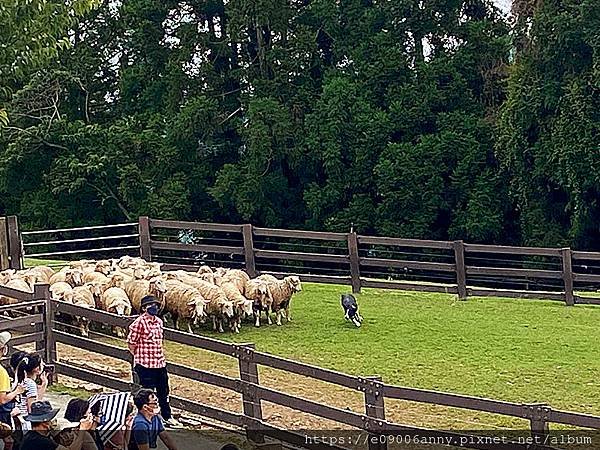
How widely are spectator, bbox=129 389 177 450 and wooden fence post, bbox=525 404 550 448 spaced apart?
9.46 ft

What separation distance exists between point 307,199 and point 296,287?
16.3 m

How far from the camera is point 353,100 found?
30609mm

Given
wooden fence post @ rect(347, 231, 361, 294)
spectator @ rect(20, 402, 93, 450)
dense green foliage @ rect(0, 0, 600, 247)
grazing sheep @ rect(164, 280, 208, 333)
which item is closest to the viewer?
spectator @ rect(20, 402, 93, 450)

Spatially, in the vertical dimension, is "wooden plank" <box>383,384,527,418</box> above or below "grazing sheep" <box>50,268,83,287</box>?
below

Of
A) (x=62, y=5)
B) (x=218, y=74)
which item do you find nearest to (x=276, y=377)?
(x=62, y=5)

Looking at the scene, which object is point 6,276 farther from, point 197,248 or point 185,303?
point 197,248

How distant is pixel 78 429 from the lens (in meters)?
6.50

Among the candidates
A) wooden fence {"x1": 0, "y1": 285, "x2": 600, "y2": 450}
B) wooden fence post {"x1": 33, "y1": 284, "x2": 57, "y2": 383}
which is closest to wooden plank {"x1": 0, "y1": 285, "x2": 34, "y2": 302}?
wooden fence {"x1": 0, "y1": 285, "x2": 600, "y2": 450}

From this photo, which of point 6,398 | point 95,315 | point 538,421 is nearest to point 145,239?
point 95,315

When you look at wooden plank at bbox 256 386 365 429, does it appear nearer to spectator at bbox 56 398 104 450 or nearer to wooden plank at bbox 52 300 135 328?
wooden plank at bbox 52 300 135 328

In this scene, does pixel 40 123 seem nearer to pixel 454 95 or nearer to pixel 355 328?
pixel 454 95

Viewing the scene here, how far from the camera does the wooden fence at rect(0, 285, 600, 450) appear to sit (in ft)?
25.1

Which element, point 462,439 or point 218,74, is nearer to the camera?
point 462,439

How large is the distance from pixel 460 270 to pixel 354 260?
1.98m
